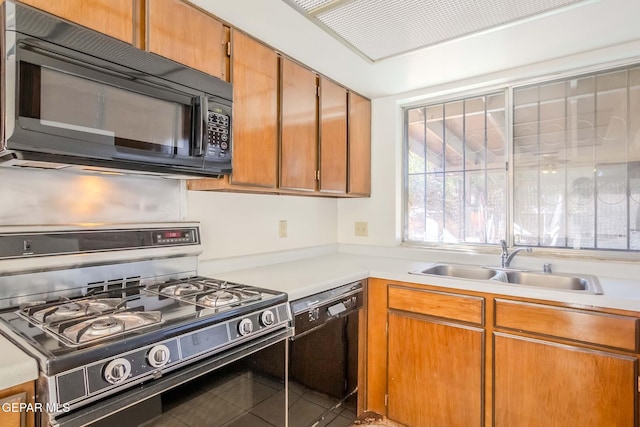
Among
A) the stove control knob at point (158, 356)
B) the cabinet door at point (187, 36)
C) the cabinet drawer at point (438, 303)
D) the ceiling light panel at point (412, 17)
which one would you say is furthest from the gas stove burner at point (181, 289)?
the ceiling light panel at point (412, 17)

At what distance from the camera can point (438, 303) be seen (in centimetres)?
183

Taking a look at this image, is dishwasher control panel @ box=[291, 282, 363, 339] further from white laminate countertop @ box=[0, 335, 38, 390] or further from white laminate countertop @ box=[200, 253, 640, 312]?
white laminate countertop @ box=[0, 335, 38, 390]

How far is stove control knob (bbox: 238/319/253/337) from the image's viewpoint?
121 cm

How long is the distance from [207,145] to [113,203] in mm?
474

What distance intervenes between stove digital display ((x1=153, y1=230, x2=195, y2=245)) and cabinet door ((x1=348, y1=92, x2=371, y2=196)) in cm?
116

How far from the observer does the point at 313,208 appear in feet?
8.63

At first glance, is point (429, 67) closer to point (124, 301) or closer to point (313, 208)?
point (313, 208)

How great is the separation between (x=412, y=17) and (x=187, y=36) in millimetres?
973

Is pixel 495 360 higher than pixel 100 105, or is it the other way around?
pixel 100 105

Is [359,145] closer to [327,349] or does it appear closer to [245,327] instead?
[327,349]

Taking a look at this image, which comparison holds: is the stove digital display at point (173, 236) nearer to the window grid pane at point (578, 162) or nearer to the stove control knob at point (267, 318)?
the stove control knob at point (267, 318)

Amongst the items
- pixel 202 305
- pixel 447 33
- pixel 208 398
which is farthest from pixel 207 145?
pixel 447 33

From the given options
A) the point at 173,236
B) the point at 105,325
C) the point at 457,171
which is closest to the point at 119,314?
the point at 105,325

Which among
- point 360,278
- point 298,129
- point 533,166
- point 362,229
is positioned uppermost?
point 298,129
